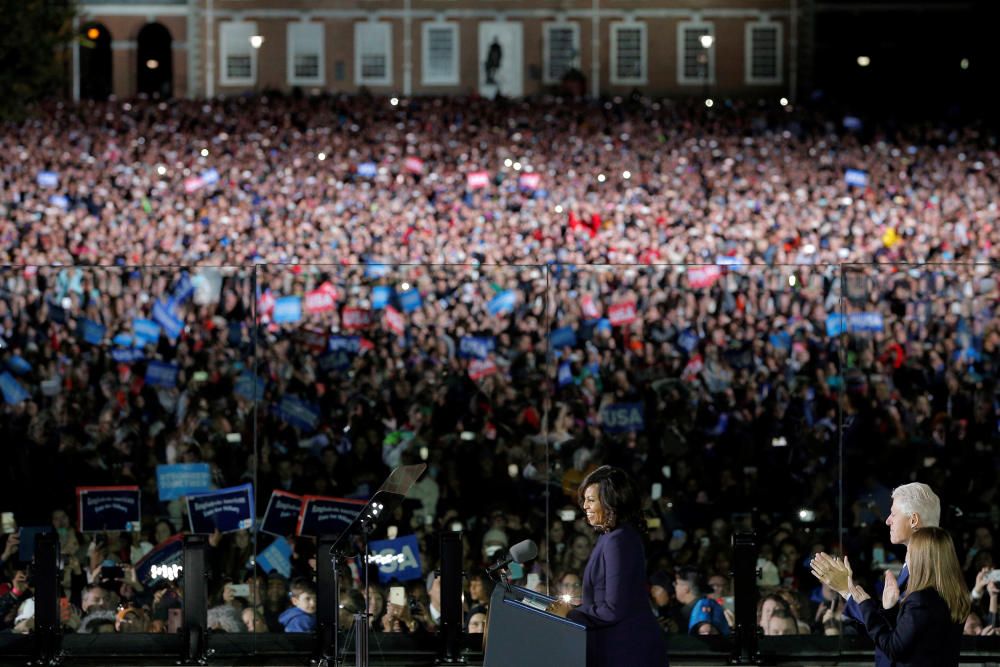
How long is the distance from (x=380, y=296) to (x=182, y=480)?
2.91m

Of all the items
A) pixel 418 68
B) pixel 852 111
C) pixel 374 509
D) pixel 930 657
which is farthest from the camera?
pixel 418 68

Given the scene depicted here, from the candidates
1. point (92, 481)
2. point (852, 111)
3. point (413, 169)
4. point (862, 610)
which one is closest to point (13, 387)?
point (92, 481)

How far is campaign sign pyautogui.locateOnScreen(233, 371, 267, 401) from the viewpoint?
11.0 meters

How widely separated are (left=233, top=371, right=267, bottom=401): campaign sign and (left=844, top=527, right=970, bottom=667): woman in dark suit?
5.61m

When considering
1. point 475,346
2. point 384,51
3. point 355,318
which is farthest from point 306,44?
point 475,346

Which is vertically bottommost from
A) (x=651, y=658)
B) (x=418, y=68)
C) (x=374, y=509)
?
(x=651, y=658)

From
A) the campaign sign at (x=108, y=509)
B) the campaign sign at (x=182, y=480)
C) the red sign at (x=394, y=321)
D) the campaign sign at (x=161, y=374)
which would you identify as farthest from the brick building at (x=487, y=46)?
the campaign sign at (x=108, y=509)

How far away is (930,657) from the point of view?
6.09 meters

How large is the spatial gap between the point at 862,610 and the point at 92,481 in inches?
235

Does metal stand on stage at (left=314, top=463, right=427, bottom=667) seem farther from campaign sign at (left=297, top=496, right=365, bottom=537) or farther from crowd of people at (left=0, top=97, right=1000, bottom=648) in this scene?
campaign sign at (left=297, top=496, right=365, bottom=537)

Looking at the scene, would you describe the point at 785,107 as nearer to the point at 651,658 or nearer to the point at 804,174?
the point at 804,174

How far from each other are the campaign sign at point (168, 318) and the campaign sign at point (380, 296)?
1.66 meters

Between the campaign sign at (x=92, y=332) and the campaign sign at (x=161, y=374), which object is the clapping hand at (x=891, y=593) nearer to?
the campaign sign at (x=161, y=374)

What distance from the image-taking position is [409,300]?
517 inches
